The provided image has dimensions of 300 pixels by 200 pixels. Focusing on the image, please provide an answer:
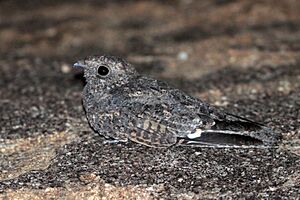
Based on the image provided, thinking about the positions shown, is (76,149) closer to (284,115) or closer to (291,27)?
(284,115)

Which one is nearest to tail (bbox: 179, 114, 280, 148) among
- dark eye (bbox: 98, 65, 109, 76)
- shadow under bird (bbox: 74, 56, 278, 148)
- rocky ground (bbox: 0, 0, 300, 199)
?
shadow under bird (bbox: 74, 56, 278, 148)

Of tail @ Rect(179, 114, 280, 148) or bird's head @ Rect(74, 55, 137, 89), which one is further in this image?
bird's head @ Rect(74, 55, 137, 89)

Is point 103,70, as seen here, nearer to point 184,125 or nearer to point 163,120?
point 163,120

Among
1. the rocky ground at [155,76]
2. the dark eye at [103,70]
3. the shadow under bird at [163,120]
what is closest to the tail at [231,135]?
the shadow under bird at [163,120]

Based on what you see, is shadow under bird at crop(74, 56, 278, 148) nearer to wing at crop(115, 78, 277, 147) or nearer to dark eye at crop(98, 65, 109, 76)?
wing at crop(115, 78, 277, 147)

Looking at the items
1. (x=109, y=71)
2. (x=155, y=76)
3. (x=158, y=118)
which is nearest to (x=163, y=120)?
(x=158, y=118)

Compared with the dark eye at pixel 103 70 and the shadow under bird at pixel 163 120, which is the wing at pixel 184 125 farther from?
the dark eye at pixel 103 70
